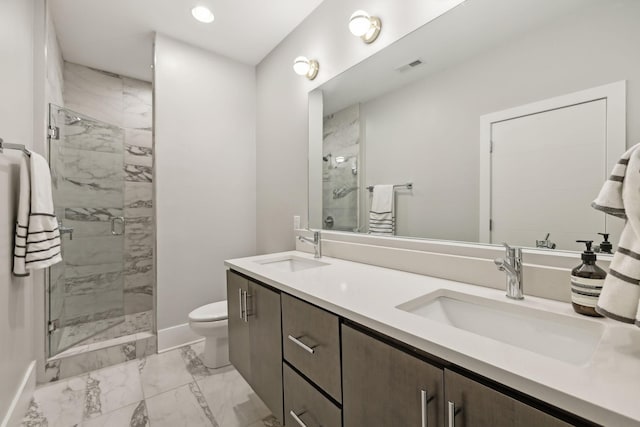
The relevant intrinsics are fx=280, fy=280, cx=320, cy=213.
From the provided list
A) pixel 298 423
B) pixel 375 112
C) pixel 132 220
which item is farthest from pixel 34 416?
pixel 375 112

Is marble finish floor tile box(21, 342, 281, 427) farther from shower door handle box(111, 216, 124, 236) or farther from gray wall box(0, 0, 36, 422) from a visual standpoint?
shower door handle box(111, 216, 124, 236)

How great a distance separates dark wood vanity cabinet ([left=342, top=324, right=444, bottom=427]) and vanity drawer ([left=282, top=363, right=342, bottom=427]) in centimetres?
7

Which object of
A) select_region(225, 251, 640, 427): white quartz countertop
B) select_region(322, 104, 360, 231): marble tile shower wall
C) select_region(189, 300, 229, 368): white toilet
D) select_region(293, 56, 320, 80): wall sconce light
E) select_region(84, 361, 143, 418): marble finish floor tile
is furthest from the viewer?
select_region(293, 56, 320, 80): wall sconce light

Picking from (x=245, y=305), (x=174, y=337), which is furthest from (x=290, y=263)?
(x=174, y=337)

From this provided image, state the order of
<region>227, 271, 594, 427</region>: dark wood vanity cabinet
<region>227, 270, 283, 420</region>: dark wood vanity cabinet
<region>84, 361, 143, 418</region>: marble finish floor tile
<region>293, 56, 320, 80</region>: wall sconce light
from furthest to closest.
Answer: <region>293, 56, 320, 80</region>: wall sconce light < <region>84, 361, 143, 418</region>: marble finish floor tile < <region>227, 270, 283, 420</region>: dark wood vanity cabinet < <region>227, 271, 594, 427</region>: dark wood vanity cabinet

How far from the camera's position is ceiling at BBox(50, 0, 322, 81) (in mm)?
1940

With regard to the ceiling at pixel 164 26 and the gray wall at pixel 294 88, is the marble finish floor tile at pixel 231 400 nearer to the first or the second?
the gray wall at pixel 294 88

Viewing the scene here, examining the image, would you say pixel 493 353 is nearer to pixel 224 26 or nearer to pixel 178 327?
pixel 178 327

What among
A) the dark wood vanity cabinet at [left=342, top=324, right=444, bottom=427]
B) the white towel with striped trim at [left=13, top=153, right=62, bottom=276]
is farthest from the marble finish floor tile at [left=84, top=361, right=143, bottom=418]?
the dark wood vanity cabinet at [left=342, top=324, right=444, bottom=427]

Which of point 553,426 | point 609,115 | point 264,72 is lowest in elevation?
point 553,426

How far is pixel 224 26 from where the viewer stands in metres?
2.15

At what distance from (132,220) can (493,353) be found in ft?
10.8

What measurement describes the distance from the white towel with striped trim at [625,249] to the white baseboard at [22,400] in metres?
2.30

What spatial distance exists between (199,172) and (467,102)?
6.80ft
